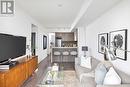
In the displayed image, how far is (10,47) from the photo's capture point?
4012 millimetres

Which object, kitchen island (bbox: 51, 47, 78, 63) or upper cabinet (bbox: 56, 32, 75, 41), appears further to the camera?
upper cabinet (bbox: 56, 32, 75, 41)

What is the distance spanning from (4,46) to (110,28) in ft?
9.23

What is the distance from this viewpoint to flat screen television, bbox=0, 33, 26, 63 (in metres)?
Answer: 3.51

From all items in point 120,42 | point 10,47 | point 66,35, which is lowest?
point 10,47

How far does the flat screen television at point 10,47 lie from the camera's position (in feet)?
11.5

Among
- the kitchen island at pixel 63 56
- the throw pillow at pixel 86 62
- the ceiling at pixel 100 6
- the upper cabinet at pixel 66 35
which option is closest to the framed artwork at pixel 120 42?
the ceiling at pixel 100 6

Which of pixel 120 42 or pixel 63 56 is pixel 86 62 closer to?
pixel 120 42

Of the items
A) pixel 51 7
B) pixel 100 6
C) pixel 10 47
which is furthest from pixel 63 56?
pixel 100 6

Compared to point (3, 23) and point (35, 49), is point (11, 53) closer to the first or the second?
point (3, 23)

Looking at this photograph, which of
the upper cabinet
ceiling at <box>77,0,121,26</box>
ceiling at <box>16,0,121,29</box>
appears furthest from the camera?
the upper cabinet

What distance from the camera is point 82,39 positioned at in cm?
951

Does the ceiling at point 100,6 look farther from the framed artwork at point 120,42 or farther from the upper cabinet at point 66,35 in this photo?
the upper cabinet at point 66,35

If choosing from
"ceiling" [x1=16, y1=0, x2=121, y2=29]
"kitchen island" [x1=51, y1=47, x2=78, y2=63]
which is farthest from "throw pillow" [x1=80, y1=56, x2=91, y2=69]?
"kitchen island" [x1=51, y1=47, x2=78, y2=63]

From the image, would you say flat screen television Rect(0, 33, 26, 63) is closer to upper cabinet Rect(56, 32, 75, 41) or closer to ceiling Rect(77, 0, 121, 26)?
ceiling Rect(77, 0, 121, 26)
